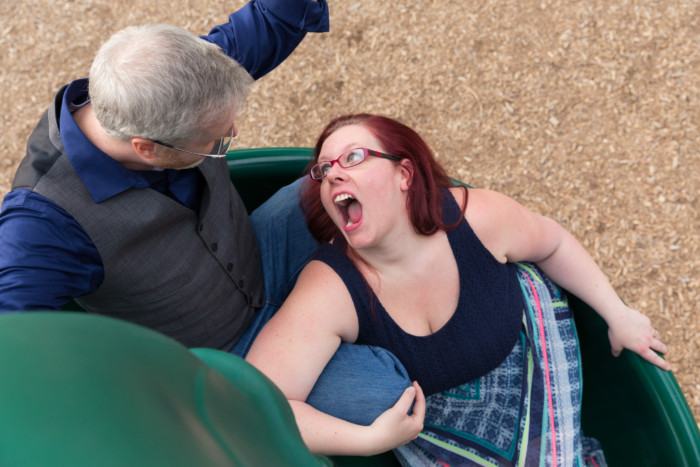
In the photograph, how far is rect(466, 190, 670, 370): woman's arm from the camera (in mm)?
1651

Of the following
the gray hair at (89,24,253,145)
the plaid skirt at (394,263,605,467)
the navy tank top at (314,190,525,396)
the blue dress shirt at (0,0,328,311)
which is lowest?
the plaid skirt at (394,263,605,467)

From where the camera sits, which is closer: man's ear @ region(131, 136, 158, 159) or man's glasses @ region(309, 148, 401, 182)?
man's ear @ region(131, 136, 158, 159)

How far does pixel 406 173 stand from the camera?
1576 millimetres

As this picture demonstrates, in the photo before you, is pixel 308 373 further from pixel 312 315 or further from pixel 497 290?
pixel 497 290

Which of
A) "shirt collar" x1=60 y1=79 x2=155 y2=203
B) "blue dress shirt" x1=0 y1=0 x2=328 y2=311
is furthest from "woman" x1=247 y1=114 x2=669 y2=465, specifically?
"shirt collar" x1=60 y1=79 x2=155 y2=203

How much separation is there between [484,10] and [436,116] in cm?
56

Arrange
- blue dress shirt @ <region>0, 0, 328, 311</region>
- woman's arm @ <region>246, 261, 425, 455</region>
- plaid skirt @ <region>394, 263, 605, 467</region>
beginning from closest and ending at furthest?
blue dress shirt @ <region>0, 0, 328, 311</region> < woman's arm @ <region>246, 261, 425, 455</region> < plaid skirt @ <region>394, 263, 605, 467</region>

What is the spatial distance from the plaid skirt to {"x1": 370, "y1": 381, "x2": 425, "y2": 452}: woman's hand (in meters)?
0.21

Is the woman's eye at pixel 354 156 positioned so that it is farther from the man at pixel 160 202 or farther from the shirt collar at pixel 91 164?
the shirt collar at pixel 91 164

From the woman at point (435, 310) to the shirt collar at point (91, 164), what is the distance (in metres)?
0.48

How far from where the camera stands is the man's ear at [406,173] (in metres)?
1.57

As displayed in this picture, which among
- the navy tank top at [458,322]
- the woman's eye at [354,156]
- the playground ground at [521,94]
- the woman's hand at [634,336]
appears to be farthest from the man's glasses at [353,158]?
the playground ground at [521,94]

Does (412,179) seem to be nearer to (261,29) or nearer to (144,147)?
(261,29)

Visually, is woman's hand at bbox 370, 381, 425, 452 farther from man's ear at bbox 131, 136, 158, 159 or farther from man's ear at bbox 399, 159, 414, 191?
man's ear at bbox 131, 136, 158, 159
